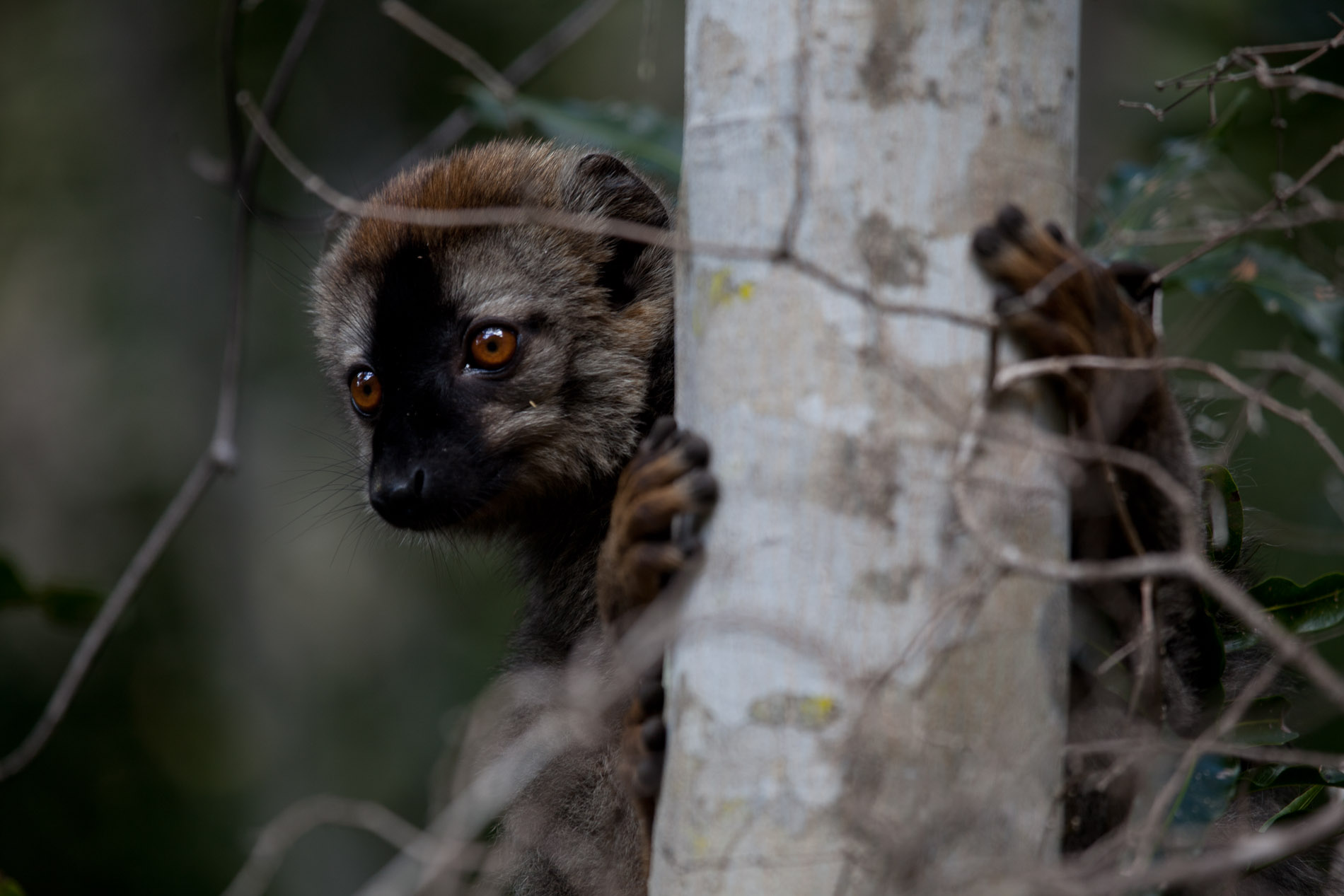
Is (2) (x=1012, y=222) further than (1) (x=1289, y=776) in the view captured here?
No

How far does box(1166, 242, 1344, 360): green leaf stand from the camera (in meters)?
3.79

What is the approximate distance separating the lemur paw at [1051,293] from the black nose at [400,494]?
1.75 metres

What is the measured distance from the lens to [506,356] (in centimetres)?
322

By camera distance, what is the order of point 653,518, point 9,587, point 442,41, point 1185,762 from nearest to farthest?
point 1185,762
point 653,518
point 442,41
point 9,587

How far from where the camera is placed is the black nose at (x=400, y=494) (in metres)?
3.07

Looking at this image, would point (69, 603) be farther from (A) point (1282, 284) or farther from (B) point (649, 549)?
(A) point (1282, 284)

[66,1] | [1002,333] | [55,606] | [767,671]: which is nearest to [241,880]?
[767,671]

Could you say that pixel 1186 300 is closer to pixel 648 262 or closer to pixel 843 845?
pixel 648 262

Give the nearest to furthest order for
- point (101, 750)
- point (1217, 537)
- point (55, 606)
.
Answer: point (1217, 537), point (55, 606), point (101, 750)

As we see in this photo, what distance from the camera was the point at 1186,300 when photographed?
6.55 metres

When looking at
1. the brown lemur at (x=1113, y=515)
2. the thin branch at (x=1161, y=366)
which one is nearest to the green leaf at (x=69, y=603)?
the brown lemur at (x=1113, y=515)

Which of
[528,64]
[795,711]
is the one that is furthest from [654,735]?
[528,64]

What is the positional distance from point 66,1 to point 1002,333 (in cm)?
795

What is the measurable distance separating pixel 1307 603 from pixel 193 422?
6.97m
